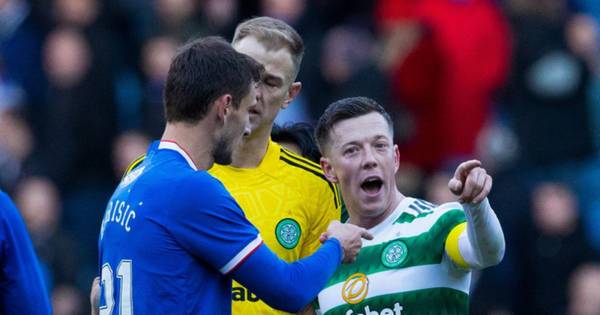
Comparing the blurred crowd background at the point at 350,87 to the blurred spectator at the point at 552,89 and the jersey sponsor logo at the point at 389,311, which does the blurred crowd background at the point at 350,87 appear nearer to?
the blurred spectator at the point at 552,89

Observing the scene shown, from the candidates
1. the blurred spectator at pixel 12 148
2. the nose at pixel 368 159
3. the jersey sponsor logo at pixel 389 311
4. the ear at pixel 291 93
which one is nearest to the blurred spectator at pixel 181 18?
the blurred spectator at pixel 12 148

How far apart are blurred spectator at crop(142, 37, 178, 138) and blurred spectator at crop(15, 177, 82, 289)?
917 mm

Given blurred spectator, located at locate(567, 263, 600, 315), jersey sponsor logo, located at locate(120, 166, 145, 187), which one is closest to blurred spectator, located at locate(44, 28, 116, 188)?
blurred spectator, located at locate(567, 263, 600, 315)

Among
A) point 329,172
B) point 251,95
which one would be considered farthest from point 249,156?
point 251,95

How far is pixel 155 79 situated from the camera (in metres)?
11.2

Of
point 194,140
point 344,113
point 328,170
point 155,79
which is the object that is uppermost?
point 155,79

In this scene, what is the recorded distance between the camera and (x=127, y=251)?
5332 mm

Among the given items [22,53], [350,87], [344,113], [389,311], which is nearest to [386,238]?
[389,311]

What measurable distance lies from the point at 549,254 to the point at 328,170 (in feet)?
14.4

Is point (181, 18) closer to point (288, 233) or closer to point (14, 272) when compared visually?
point (288, 233)

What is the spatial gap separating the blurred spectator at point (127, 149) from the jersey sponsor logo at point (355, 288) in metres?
5.01

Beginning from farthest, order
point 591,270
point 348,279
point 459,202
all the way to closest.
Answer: point 591,270, point 348,279, point 459,202

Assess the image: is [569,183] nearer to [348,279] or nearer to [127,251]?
[348,279]

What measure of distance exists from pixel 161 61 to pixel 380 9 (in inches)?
83.3
